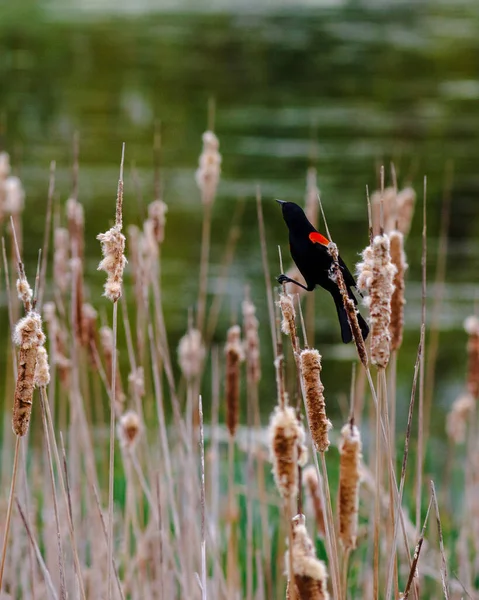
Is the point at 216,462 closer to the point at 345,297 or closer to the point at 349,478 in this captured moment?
the point at 349,478

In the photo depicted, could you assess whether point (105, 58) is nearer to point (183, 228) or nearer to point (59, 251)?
point (183, 228)

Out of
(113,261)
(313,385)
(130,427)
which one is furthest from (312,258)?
(130,427)

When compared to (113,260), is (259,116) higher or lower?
higher

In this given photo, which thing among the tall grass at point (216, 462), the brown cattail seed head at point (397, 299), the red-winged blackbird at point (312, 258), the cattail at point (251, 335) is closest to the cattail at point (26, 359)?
the tall grass at point (216, 462)

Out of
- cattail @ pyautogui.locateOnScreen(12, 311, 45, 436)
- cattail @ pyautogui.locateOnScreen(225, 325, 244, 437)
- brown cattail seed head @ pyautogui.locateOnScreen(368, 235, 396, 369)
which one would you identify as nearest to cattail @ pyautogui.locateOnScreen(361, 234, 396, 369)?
brown cattail seed head @ pyautogui.locateOnScreen(368, 235, 396, 369)

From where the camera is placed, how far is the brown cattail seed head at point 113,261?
1.21 meters

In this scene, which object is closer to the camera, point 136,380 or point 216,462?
point 136,380

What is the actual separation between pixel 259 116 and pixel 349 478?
50.2 ft

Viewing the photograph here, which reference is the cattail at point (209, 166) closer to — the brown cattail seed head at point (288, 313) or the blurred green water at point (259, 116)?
the brown cattail seed head at point (288, 313)

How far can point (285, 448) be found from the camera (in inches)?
40.3

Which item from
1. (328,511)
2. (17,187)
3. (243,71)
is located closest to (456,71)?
(243,71)

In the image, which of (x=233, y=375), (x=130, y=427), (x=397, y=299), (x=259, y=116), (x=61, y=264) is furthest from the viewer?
(x=259, y=116)

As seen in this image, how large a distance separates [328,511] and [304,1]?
2686 centimetres

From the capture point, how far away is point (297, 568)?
100cm
